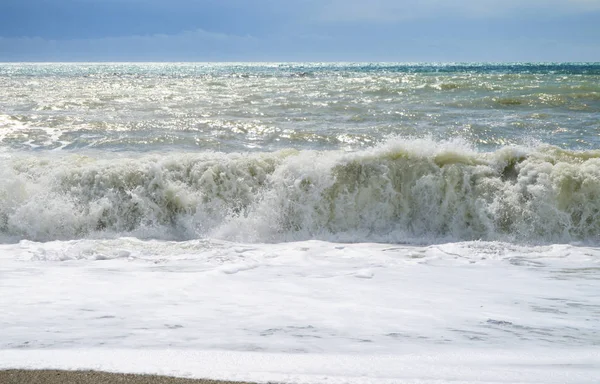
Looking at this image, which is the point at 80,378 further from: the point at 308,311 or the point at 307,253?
the point at 307,253

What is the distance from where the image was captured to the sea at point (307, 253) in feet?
11.6

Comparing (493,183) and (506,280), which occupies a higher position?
(493,183)

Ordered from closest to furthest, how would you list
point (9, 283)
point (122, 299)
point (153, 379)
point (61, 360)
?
1. point (153, 379)
2. point (61, 360)
3. point (122, 299)
4. point (9, 283)

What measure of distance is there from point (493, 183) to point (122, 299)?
5287 mm

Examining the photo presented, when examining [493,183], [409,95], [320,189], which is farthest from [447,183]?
[409,95]

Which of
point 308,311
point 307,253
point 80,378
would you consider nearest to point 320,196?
point 307,253

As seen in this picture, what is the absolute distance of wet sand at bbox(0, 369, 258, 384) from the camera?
3.08 metres

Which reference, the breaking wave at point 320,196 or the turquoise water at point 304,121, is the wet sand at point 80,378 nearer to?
the breaking wave at point 320,196

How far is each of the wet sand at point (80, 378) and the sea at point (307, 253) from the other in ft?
0.32

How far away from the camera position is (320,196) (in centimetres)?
785

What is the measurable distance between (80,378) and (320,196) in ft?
16.6

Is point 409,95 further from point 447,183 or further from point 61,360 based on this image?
point 61,360

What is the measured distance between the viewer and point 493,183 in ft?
25.4

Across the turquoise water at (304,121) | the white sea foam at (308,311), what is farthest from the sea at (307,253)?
the turquoise water at (304,121)
